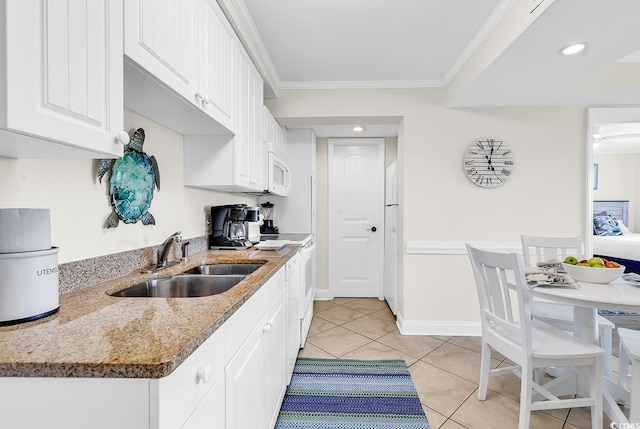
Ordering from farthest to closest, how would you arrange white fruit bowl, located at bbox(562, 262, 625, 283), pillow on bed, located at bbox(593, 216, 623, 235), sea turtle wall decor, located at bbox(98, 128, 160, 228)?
pillow on bed, located at bbox(593, 216, 623, 235)
white fruit bowl, located at bbox(562, 262, 625, 283)
sea turtle wall decor, located at bbox(98, 128, 160, 228)

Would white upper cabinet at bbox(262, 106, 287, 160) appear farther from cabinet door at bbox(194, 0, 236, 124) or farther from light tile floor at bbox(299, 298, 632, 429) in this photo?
light tile floor at bbox(299, 298, 632, 429)

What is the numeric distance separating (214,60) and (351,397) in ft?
7.03

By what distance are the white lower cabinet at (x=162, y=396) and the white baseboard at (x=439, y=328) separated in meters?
2.21

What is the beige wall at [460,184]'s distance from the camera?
9.86 feet

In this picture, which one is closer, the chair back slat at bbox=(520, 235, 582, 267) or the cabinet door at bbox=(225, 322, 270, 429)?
the cabinet door at bbox=(225, 322, 270, 429)

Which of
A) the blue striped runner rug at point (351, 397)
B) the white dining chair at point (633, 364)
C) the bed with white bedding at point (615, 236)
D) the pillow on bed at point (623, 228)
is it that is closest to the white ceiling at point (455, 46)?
the white dining chair at point (633, 364)

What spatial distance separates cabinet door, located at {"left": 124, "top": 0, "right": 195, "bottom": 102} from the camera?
1.00 m

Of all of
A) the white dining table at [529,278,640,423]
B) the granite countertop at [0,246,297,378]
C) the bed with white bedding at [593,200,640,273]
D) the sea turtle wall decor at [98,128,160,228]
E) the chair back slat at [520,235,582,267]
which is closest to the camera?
the granite countertop at [0,246,297,378]

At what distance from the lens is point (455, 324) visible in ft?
9.97

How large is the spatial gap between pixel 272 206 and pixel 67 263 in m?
2.67

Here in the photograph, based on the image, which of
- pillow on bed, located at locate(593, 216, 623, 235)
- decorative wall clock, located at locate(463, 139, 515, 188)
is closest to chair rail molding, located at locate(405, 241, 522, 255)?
decorative wall clock, located at locate(463, 139, 515, 188)

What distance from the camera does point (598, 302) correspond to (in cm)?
148

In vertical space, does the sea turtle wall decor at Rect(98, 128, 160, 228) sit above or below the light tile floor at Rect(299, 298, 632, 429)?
above

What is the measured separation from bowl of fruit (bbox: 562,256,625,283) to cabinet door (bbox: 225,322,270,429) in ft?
5.91
